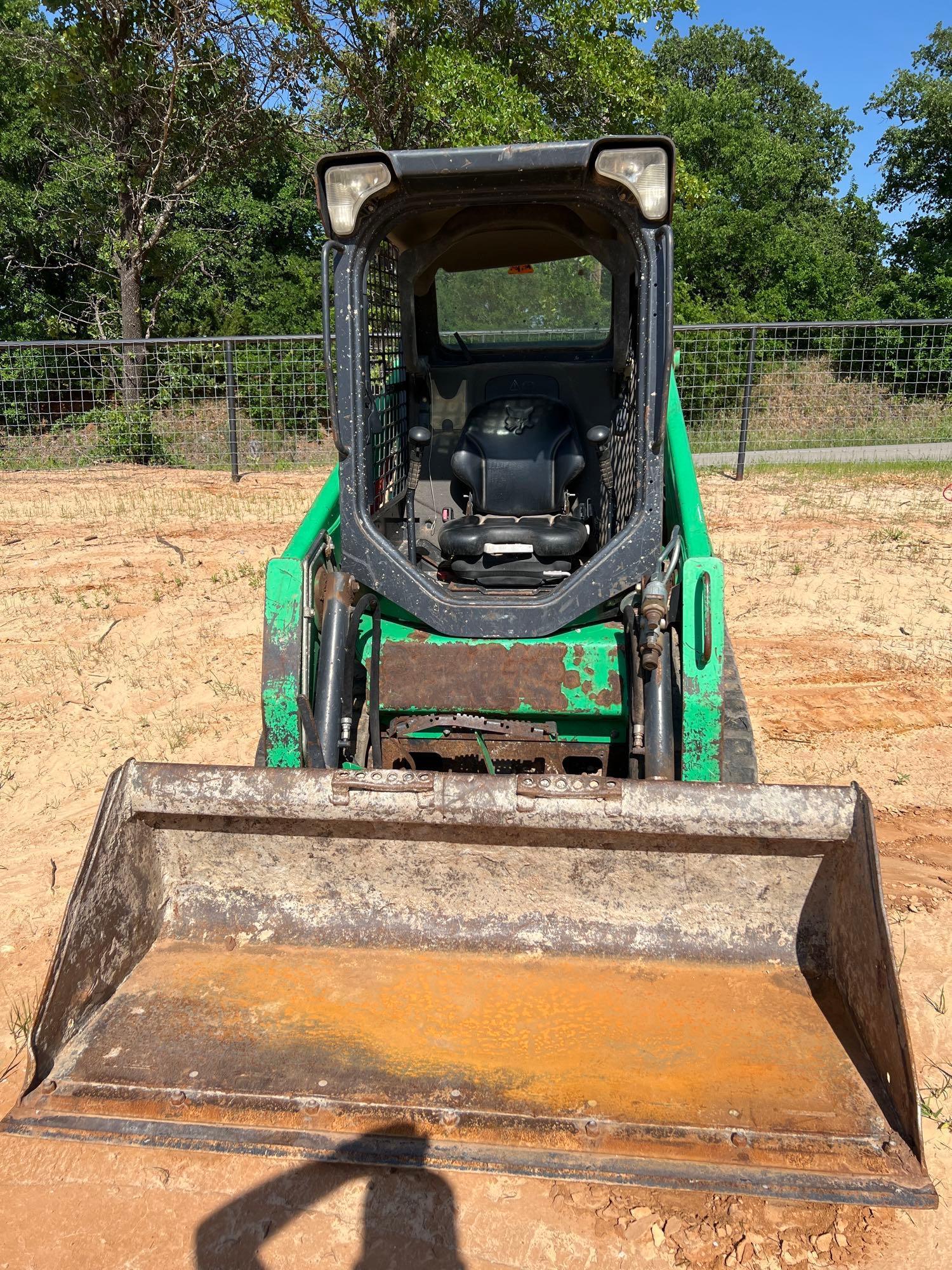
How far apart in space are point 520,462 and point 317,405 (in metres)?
8.99

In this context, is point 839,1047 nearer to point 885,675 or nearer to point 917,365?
point 885,675

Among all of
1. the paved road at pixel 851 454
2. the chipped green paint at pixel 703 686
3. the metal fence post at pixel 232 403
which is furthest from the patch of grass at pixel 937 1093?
the paved road at pixel 851 454

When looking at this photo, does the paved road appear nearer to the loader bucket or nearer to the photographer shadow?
the loader bucket

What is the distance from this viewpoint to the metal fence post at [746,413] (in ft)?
36.5

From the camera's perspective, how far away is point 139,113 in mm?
14703

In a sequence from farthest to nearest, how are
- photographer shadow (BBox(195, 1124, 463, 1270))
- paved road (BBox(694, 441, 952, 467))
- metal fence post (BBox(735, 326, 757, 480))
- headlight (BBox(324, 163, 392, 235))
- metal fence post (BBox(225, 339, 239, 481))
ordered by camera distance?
paved road (BBox(694, 441, 952, 467))
metal fence post (BBox(735, 326, 757, 480))
metal fence post (BBox(225, 339, 239, 481))
headlight (BBox(324, 163, 392, 235))
photographer shadow (BBox(195, 1124, 463, 1270))

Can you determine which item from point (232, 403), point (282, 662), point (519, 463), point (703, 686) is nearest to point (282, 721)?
point (282, 662)

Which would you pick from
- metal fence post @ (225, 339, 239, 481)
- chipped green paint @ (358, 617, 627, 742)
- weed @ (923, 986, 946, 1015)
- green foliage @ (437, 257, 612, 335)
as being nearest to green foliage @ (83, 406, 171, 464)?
metal fence post @ (225, 339, 239, 481)

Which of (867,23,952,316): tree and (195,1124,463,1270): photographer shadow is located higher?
(867,23,952,316): tree

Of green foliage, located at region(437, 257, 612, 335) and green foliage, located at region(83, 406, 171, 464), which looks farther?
green foliage, located at region(83, 406, 171, 464)

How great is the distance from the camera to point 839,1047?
235 centimetres

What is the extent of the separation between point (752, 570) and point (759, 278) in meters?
16.8

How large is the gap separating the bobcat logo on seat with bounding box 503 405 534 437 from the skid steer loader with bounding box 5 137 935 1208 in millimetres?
428

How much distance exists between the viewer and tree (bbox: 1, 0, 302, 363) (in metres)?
13.6
